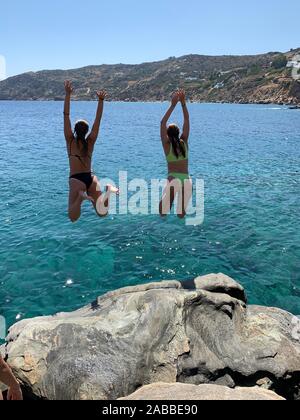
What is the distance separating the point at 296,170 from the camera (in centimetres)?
3322

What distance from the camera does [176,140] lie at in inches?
420

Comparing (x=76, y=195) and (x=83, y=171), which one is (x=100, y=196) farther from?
(x=83, y=171)

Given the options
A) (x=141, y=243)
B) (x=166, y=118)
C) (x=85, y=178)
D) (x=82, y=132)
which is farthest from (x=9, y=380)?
(x=141, y=243)

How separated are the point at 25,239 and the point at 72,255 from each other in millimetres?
3039

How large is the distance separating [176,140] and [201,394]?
256 inches

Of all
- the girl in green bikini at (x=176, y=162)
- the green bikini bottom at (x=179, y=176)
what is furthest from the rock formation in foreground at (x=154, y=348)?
the green bikini bottom at (x=179, y=176)

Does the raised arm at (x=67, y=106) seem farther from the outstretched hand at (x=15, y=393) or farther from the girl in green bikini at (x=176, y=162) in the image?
the outstretched hand at (x=15, y=393)

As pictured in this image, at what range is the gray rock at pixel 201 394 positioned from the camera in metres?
5.77

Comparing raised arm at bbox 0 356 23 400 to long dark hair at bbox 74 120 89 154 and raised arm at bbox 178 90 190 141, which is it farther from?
raised arm at bbox 178 90 190 141

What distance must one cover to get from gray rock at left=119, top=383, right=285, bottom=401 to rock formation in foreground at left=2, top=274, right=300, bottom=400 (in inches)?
36.4

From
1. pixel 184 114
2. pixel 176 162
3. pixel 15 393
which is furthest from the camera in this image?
pixel 176 162

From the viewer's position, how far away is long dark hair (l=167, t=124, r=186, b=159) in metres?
10.5

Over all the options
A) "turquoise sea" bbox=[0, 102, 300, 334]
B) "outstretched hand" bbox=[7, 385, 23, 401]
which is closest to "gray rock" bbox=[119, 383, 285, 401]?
"outstretched hand" bbox=[7, 385, 23, 401]
